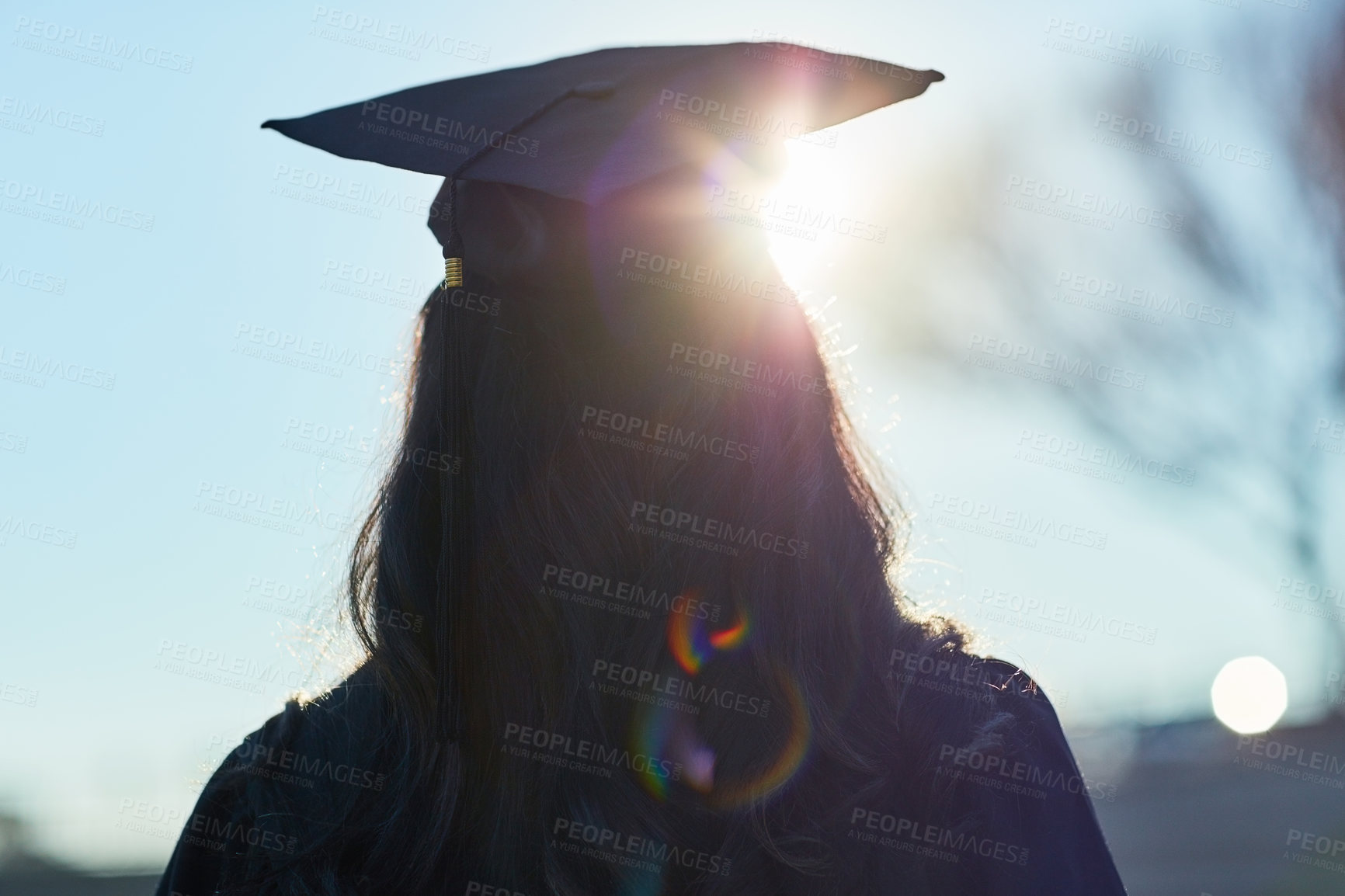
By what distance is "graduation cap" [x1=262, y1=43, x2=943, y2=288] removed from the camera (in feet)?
5.34

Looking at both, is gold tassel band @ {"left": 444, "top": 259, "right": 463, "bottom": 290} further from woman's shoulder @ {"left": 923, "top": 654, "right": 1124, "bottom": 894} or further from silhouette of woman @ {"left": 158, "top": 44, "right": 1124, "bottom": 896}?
woman's shoulder @ {"left": 923, "top": 654, "right": 1124, "bottom": 894}

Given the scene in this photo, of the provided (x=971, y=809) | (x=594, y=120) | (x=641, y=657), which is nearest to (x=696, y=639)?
(x=641, y=657)

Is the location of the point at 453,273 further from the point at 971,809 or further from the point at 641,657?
the point at 971,809

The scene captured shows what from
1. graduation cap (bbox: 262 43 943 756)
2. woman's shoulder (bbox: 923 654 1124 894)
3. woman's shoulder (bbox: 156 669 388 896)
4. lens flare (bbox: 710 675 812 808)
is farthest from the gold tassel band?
woman's shoulder (bbox: 923 654 1124 894)

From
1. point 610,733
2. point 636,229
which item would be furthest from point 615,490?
point 636,229

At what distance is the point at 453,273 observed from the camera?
5.27ft

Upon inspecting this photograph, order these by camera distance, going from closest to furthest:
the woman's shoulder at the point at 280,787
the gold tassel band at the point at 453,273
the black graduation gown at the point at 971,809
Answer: the black graduation gown at the point at 971,809 < the woman's shoulder at the point at 280,787 < the gold tassel band at the point at 453,273

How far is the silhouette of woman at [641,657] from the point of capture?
4.06 ft

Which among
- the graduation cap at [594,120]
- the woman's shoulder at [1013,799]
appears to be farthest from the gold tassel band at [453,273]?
the woman's shoulder at [1013,799]

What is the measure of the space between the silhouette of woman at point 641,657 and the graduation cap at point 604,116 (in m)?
0.10

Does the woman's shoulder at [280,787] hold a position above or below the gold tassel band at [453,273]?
below

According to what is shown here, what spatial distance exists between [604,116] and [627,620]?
0.94 meters

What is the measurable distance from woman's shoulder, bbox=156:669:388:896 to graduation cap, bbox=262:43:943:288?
741 mm

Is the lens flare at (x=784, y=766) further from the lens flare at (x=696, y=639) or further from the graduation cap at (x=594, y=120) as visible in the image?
the graduation cap at (x=594, y=120)
